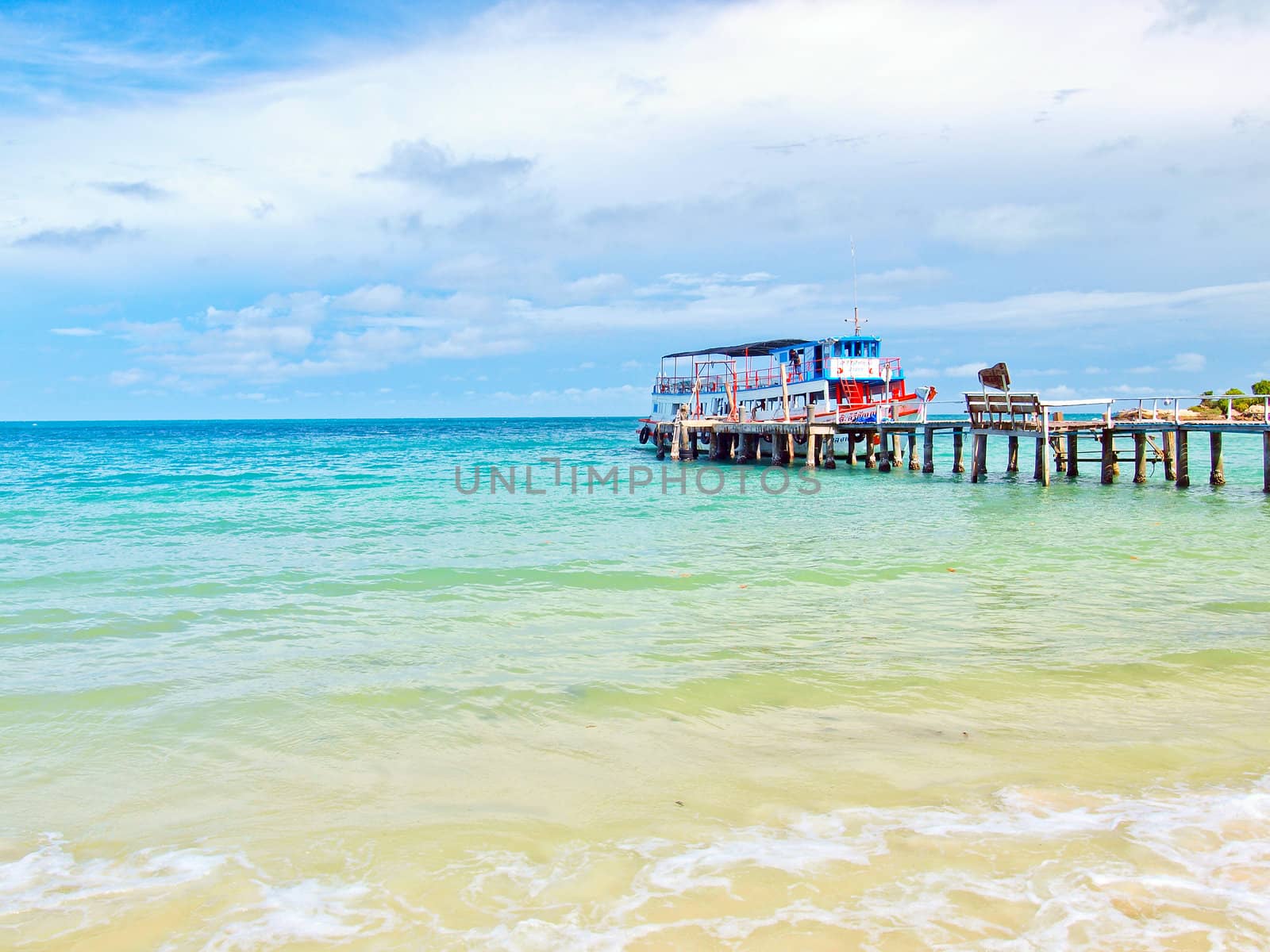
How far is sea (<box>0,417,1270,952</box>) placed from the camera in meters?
3.94

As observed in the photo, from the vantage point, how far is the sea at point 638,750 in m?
3.94

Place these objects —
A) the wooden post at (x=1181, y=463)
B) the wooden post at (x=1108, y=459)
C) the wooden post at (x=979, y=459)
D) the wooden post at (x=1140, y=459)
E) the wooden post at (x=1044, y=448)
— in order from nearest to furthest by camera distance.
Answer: the wooden post at (x=1181, y=463) → the wooden post at (x=1044, y=448) → the wooden post at (x=1140, y=459) → the wooden post at (x=1108, y=459) → the wooden post at (x=979, y=459)

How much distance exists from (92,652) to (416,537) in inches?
341

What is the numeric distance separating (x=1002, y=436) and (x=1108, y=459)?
7.65m

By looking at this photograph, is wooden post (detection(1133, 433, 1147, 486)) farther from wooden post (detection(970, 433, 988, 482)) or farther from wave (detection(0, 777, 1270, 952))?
wave (detection(0, 777, 1270, 952))

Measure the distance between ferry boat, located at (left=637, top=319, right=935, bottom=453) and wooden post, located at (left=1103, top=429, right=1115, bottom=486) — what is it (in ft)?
26.0

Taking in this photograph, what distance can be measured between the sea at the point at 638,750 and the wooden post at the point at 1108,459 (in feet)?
51.5

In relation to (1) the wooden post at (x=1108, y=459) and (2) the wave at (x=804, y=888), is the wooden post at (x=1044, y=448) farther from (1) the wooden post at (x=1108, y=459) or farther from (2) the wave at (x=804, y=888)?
(2) the wave at (x=804, y=888)

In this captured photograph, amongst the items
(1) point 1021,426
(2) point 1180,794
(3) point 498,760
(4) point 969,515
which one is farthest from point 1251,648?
(1) point 1021,426

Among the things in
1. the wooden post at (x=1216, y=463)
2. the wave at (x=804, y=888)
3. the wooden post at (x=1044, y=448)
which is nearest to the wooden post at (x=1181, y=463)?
the wooden post at (x=1216, y=463)

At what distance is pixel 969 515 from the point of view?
68.6 feet

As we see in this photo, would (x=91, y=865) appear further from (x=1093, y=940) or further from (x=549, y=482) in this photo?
(x=549, y=482)

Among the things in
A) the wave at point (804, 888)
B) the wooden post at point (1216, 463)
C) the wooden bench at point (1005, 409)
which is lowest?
the wave at point (804, 888)

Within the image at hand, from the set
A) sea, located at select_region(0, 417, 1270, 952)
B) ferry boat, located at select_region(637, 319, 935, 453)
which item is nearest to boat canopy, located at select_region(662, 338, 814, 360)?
ferry boat, located at select_region(637, 319, 935, 453)
